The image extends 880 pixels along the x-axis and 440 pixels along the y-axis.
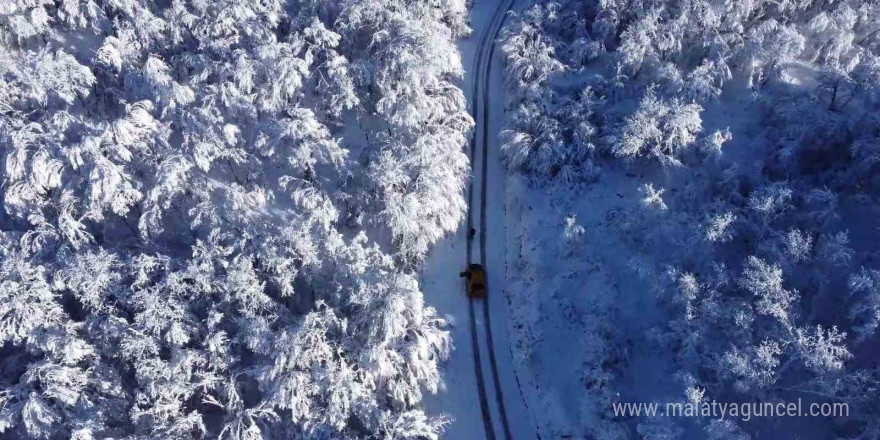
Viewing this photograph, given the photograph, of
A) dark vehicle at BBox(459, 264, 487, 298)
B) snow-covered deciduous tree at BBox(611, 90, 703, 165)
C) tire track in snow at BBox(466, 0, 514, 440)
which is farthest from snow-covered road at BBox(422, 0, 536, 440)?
snow-covered deciduous tree at BBox(611, 90, 703, 165)

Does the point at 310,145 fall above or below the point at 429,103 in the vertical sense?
below

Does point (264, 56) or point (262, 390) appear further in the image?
point (264, 56)

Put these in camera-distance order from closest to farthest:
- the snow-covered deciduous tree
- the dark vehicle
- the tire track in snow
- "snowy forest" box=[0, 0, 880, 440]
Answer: "snowy forest" box=[0, 0, 880, 440] < the tire track in snow < the dark vehicle < the snow-covered deciduous tree

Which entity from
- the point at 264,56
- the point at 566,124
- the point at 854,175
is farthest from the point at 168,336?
the point at 854,175

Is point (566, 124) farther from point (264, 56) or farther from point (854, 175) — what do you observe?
point (264, 56)

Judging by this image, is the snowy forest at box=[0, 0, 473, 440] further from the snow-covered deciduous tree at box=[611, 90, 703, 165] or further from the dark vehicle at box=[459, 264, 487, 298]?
the snow-covered deciduous tree at box=[611, 90, 703, 165]

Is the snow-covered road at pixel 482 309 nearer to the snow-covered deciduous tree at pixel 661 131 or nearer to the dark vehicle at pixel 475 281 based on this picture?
the dark vehicle at pixel 475 281
